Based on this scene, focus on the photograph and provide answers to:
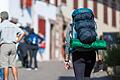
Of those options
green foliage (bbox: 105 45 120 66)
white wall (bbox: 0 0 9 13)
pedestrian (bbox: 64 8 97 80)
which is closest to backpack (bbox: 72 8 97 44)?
pedestrian (bbox: 64 8 97 80)

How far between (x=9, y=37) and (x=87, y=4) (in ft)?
122

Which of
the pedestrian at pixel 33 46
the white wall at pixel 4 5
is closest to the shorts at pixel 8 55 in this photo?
the pedestrian at pixel 33 46

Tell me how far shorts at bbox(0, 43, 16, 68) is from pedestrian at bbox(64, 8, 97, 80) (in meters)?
2.67

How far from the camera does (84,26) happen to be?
31.2 feet

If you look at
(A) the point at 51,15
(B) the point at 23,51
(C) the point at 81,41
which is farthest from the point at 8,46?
(A) the point at 51,15

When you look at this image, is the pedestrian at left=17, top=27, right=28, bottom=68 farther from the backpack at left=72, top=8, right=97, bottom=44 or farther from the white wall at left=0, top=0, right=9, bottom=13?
the backpack at left=72, top=8, right=97, bottom=44

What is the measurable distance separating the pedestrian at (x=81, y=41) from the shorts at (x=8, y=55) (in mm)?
2668

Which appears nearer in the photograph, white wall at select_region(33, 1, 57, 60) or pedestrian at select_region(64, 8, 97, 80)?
pedestrian at select_region(64, 8, 97, 80)

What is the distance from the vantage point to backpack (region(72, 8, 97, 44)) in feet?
31.0

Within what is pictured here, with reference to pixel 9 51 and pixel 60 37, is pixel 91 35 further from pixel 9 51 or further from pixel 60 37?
pixel 60 37

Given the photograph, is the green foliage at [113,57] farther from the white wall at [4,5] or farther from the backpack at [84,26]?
the white wall at [4,5]

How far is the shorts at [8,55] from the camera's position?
471 inches

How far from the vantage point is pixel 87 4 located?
48.8 m

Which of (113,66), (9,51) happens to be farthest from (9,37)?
(113,66)
